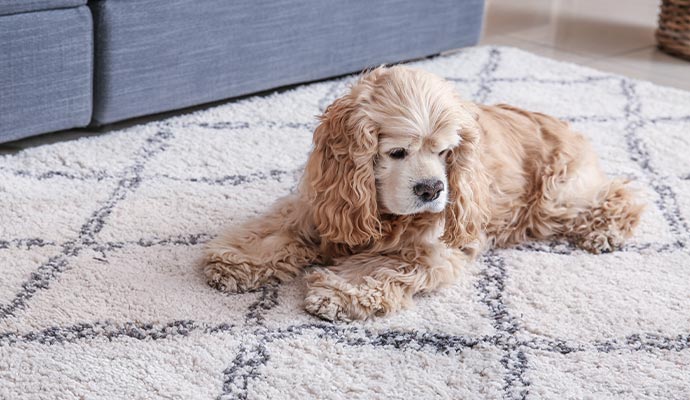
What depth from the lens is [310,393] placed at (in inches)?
62.6

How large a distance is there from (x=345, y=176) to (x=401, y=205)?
0.13 m

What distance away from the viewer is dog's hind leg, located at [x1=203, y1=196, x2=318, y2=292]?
6.34ft

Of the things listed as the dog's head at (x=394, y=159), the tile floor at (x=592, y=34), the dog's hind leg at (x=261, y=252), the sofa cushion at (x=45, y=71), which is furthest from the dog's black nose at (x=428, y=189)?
the tile floor at (x=592, y=34)

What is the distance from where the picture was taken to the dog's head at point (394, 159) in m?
1.79

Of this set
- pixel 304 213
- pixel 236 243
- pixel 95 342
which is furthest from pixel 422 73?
pixel 95 342

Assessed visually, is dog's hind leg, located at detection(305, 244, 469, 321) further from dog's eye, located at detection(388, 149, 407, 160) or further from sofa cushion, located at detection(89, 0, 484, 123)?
sofa cushion, located at detection(89, 0, 484, 123)

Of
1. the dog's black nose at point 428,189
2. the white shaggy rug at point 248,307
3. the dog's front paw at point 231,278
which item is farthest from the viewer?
the dog's front paw at point 231,278

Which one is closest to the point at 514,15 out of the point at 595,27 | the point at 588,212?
the point at 595,27

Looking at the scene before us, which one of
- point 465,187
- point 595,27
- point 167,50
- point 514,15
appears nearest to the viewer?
Result: point 465,187

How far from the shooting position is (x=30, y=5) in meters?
2.51

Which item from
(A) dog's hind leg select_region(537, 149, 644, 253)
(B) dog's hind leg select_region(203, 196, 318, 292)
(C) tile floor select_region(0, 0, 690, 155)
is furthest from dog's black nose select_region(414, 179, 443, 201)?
(C) tile floor select_region(0, 0, 690, 155)

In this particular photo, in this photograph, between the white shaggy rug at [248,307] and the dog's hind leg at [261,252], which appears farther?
the dog's hind leg at [261,252]

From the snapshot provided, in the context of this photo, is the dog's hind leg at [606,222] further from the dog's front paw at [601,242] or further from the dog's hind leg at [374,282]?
the dog's hind leg at [374,282]

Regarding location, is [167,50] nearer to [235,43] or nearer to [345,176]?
[235,43]
